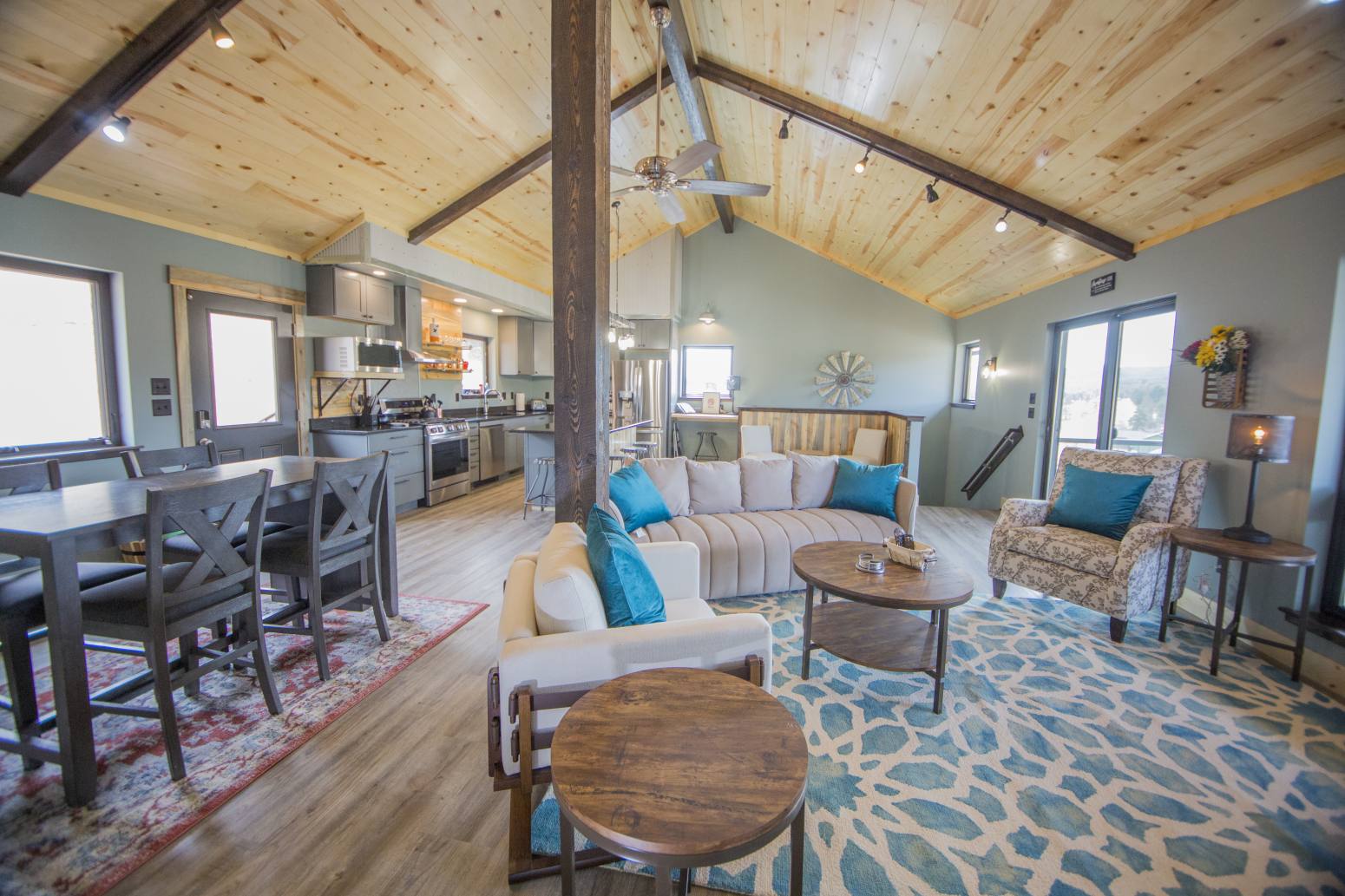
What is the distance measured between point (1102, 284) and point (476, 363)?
287 inches

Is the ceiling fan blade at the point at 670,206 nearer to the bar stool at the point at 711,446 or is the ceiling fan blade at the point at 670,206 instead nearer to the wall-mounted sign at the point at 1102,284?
A: the wall-mounted sign at the point at 1102,284

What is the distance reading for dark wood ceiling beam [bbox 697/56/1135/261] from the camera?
12.2ft

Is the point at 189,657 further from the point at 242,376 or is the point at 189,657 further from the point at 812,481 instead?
the point at 812,481

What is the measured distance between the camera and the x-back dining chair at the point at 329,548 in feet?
7.62

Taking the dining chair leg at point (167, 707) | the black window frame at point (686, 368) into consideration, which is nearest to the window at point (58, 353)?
the dining chair leg at point (167, 707)

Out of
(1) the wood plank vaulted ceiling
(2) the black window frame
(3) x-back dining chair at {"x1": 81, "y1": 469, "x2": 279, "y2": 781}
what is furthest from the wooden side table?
(2) the black window frame

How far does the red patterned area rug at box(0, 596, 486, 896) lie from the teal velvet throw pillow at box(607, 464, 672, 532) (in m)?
1.23

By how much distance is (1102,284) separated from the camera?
13.5 feet

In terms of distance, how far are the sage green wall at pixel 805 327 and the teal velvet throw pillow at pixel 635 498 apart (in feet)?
16.4

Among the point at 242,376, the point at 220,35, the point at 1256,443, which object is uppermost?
the point at 220,35

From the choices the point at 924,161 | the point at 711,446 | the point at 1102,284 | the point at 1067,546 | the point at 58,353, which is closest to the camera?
the point at 1067,546

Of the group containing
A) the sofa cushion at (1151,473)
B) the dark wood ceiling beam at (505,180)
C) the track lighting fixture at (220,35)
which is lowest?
the sofa cushion at (1151,473)

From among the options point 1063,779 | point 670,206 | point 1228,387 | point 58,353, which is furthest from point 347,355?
point 1228,387

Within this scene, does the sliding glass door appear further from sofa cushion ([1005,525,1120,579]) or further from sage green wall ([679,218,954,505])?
sage green wall ([679,218,954,505])
